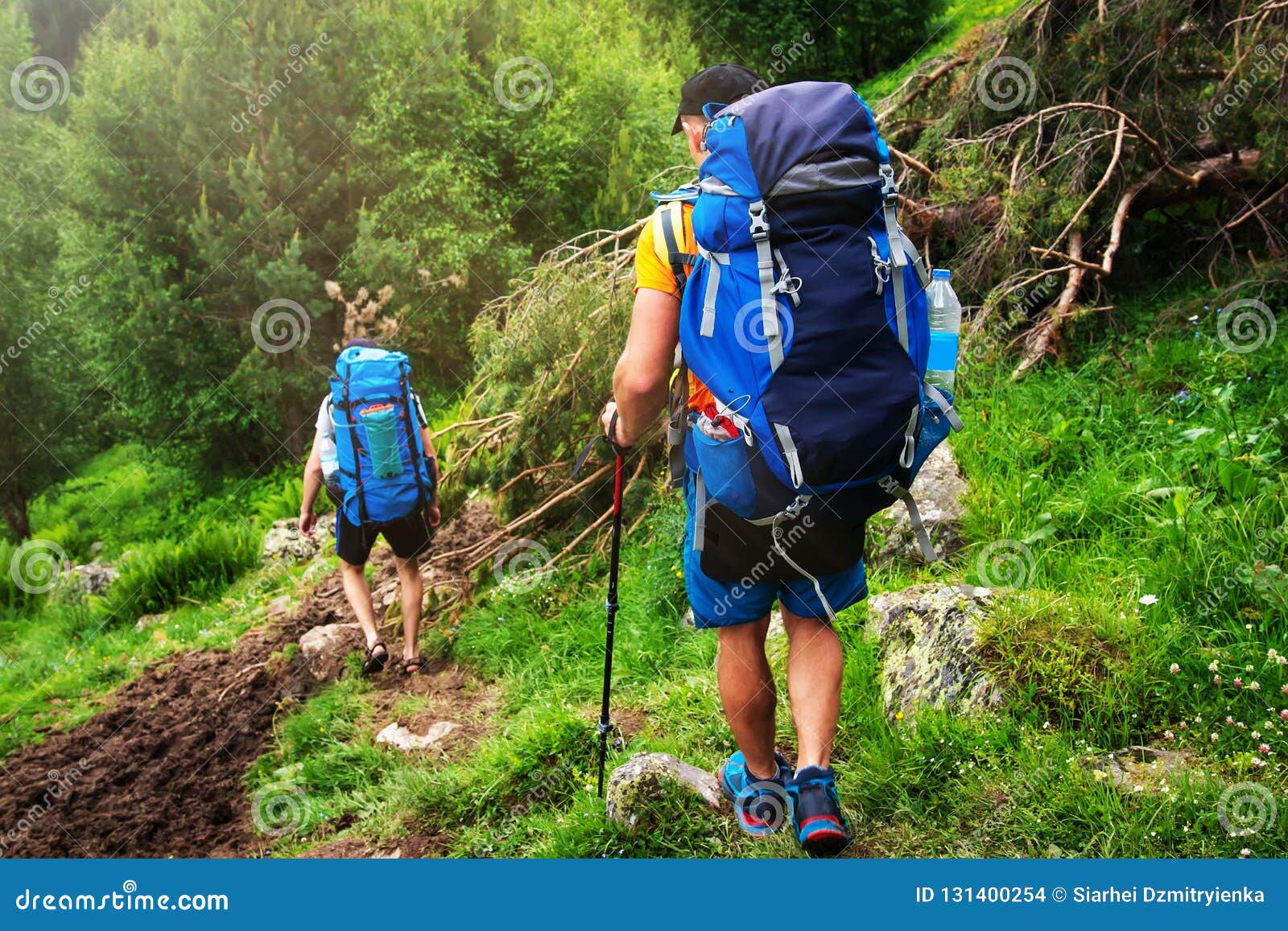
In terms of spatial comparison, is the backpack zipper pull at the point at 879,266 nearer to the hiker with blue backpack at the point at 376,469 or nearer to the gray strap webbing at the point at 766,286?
the gray strap webbing at the point at 766,286

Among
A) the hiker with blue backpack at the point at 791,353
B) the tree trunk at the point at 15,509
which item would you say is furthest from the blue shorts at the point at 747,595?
the tree trunk at the point at 15,509

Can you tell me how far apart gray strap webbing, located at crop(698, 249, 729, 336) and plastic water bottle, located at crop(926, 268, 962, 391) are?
54cm

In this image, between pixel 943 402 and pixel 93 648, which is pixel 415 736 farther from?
pixel 93 648

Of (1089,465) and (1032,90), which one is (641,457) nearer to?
(1089,465)

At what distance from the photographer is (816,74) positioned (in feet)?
48.0

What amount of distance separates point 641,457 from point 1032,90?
10.6ft

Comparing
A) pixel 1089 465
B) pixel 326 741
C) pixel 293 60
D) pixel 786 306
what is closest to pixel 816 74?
pixel 293 60

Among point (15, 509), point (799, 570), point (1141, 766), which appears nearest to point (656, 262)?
point (799, 570)

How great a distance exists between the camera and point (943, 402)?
247cm

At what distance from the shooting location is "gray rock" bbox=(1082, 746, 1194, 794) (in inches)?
107

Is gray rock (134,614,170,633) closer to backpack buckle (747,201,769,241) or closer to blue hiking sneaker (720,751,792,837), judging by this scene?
blue hiking sneaker (720,751,792,837)

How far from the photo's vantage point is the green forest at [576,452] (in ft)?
10.2

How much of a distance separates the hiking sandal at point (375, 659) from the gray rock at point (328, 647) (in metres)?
0.35

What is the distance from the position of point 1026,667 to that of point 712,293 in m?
1.73
